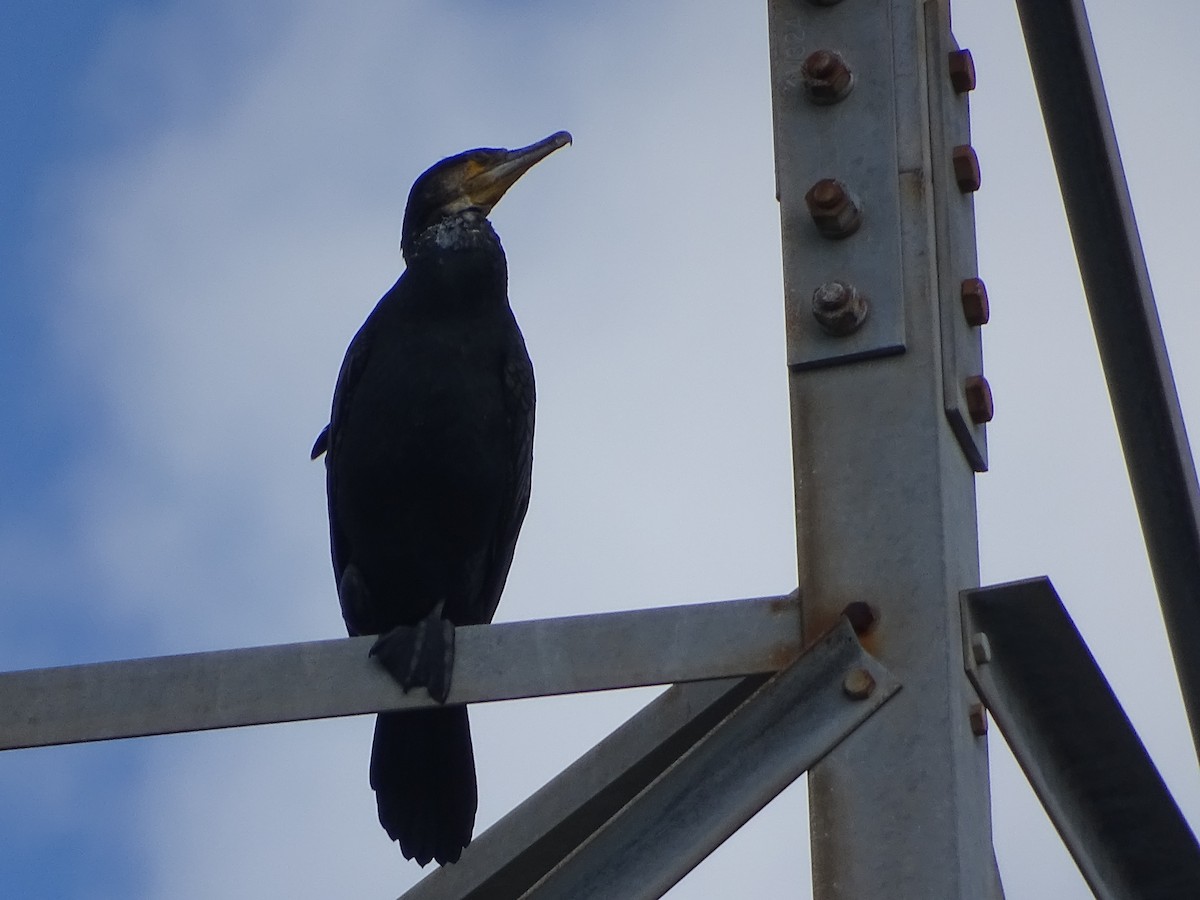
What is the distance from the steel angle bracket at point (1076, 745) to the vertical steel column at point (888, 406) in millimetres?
46

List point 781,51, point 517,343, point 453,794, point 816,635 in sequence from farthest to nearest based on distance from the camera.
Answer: point 517,343, point 453,794, point 781,51, point 816,635

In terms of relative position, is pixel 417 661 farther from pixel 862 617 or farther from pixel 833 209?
pixel 833 209

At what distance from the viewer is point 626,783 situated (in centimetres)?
214

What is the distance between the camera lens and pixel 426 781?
3.59 metres

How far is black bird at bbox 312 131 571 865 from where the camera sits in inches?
155

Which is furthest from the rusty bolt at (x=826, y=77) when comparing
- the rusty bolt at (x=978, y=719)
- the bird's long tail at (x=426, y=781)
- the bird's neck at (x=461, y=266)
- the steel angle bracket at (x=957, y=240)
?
the bird's neck at (x=461, y=266)

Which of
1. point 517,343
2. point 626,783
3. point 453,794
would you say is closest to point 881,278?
A: point 626,783

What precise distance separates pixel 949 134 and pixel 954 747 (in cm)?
74

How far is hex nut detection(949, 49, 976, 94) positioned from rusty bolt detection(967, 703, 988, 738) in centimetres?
75

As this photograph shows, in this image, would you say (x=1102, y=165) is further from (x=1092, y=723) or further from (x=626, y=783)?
(x=626, y=783)

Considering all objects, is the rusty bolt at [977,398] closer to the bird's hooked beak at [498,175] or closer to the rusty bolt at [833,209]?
the rusty bolt at [833,209]

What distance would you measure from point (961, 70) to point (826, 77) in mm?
247

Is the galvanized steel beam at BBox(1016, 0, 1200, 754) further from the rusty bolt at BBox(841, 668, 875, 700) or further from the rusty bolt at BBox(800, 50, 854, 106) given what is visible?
the rusty bolt at BBox(841, 668, 875, 700)

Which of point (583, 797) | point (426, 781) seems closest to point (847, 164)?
point (583, 797)
